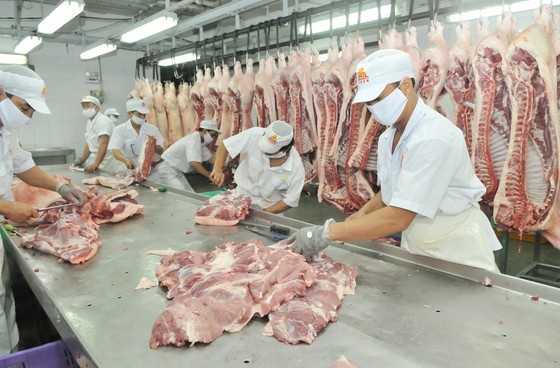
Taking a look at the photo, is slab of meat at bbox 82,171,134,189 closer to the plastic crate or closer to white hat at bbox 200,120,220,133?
white hat at bbox 200,120,220,133

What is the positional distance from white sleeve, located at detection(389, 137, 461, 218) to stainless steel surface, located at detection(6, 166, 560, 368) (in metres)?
0.32

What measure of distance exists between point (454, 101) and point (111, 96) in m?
8.82

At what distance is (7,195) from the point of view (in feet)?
10.9

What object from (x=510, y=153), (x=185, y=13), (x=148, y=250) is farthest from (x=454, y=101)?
(x=185, y=13)

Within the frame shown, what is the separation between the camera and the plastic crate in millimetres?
1878

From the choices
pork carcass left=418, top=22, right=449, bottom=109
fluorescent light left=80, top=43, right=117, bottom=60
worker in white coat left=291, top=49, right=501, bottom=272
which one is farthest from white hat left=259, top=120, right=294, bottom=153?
fluorescent light left=80, top=43, right=117, bottom=60

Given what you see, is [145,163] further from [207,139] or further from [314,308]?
[314,308]

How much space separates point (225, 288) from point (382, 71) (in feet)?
4.24

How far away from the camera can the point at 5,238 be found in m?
2.94

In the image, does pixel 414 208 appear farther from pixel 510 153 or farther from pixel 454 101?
pixel 454 101

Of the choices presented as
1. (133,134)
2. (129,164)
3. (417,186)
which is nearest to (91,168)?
(129,164)

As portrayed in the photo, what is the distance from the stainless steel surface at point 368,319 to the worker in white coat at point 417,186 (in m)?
0.23

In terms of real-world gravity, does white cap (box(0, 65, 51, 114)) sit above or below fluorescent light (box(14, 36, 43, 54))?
below

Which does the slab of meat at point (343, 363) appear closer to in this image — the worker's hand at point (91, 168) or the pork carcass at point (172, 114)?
the worker's hand at point (91, 168)
